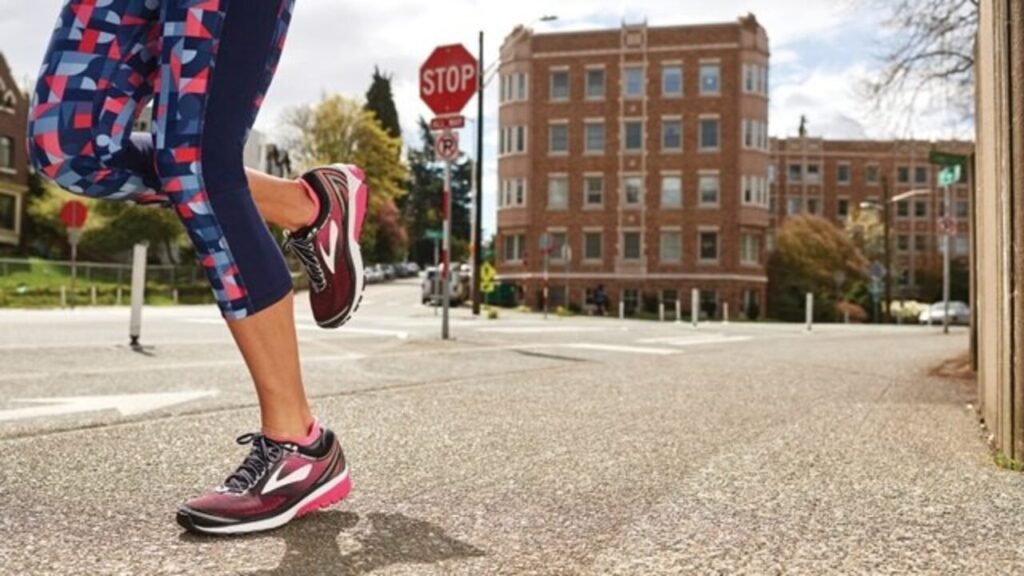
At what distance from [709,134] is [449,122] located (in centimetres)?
4105

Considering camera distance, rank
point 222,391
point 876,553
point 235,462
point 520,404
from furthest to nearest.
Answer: point 222,391, point 520,404, point 235,462, point 876,553

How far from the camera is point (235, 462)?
2750mm

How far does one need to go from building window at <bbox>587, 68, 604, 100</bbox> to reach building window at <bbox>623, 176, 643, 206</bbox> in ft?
16.2

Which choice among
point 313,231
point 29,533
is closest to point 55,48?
point 313,231

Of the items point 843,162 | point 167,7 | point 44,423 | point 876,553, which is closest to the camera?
point 876,553

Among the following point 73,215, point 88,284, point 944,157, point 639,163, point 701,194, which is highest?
point 639,163

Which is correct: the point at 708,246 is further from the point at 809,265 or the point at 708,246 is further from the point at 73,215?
the point at 73,215

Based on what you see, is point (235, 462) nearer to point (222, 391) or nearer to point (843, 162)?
point (222, 391)

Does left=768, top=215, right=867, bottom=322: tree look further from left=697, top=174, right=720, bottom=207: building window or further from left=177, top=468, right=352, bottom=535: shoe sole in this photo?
left=177, top=468, right=352, bottom=535: shoe sole

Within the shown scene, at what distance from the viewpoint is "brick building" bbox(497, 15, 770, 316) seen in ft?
161

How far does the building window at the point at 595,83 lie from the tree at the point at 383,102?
41247 mm

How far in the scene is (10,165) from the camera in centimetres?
4741

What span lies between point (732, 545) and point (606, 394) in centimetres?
306

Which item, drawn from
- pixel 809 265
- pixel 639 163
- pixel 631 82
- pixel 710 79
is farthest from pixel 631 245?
pixel 809 265
